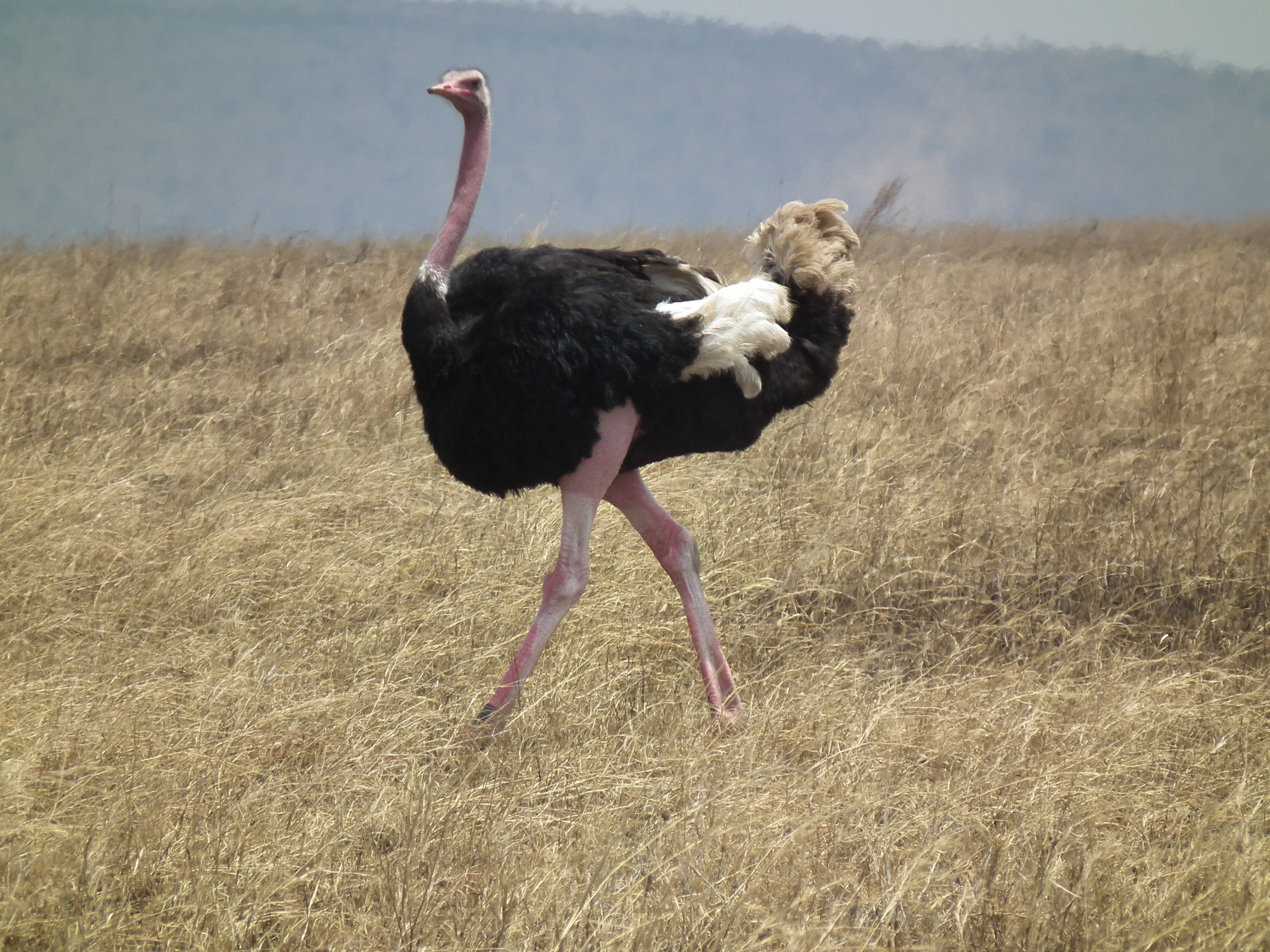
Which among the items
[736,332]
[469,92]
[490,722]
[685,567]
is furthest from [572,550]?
[469,92]

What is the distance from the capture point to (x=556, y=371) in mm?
3480

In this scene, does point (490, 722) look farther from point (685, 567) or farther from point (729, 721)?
point (685, 567)

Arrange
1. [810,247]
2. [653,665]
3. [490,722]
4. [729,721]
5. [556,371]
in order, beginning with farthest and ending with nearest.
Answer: [653,665] → [810,247] → [729,721] → [490,722] → [556,371]

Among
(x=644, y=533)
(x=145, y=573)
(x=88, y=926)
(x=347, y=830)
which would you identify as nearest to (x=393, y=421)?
(x=145, y=573)

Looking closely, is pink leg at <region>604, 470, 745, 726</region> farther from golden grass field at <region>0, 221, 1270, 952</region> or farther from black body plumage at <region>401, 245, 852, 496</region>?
black body plumage at <region>401, 245, 852, 496</region>

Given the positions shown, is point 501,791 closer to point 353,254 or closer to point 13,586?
point 13,586

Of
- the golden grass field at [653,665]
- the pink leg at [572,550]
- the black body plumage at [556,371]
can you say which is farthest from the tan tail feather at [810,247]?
the golden grass field at [653,665]

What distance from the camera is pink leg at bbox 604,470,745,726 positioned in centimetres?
396

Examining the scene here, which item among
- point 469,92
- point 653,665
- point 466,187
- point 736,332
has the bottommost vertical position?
point 653,665

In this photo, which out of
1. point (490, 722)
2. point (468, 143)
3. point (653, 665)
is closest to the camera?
point (490, 722)

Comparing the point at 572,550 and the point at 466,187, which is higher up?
the point at 466,187

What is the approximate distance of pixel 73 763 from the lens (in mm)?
3324

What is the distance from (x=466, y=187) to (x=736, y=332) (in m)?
1.07

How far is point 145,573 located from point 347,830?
86.8 inches
